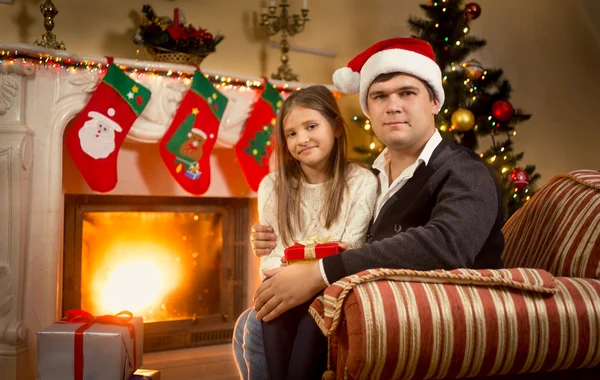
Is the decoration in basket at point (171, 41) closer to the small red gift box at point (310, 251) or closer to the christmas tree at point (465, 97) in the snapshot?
the christmas tree at point (465, 97)

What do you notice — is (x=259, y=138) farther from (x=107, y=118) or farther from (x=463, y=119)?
(x=463, y=119)

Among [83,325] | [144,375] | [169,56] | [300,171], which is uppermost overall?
[169,56]

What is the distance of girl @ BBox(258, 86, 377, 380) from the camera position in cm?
169

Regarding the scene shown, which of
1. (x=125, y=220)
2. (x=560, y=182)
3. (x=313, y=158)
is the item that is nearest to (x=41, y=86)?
(x=125, y=220)

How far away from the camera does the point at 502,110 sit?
3109 millimetres

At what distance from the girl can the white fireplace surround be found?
1.14 metres

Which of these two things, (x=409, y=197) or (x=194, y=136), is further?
(x=194, y=136)

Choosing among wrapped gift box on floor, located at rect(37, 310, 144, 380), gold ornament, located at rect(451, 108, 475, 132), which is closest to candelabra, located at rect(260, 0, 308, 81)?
gold ornament, located at rect(451, 108, 475, 132)

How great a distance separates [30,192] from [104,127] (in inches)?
16.9

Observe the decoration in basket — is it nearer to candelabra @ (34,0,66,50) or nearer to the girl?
candelabra @ (34,0,66,50)

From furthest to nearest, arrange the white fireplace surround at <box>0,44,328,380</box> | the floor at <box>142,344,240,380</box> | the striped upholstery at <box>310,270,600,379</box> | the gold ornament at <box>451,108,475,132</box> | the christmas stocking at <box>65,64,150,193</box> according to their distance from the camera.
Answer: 1. the gold ornament at <box>451,108,475,132</box>
2. the floor at <box>142,344,240,380</box>
3. the christmas stocking at <box>65,64,150,193</box>
4. the white fireplace surround at <box>0,44,328,380</box>
5. the striped upholstery at <box>310,270,600,379</box>

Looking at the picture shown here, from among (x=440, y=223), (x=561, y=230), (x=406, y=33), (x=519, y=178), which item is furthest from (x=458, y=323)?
(x=406, y=33)

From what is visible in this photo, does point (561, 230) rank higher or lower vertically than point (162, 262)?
higher

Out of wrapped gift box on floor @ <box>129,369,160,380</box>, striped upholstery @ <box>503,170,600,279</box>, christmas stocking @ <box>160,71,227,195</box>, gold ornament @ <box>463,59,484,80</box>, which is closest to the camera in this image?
striped upholstery @ <box>503,170,600,279</box>
